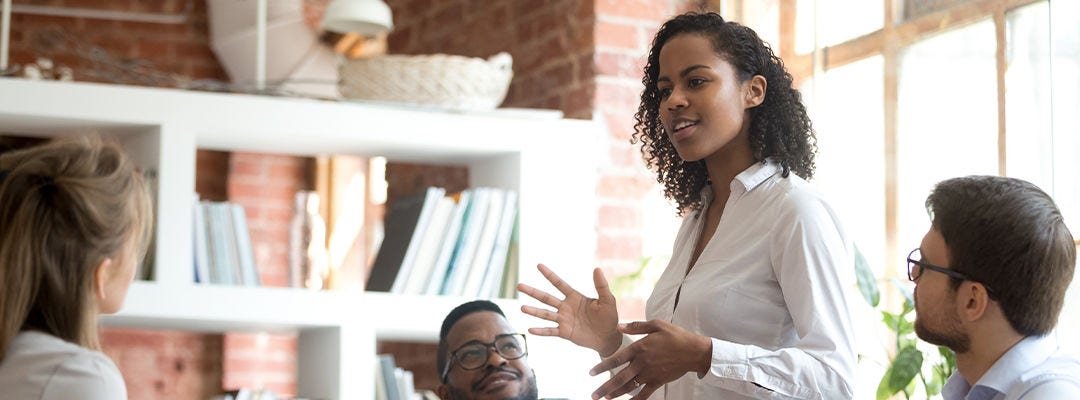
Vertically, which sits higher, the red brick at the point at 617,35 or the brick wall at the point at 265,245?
the red brick at the point at 617,35

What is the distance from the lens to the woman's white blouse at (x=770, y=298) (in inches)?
72.6

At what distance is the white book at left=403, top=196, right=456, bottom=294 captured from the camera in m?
3.44

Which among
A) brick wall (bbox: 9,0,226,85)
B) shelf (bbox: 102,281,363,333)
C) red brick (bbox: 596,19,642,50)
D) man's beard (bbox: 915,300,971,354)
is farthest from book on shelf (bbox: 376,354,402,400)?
brick wall (bbox: 9,0,226,85)

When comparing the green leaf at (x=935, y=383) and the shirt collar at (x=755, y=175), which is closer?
the shirt collar at (x=755, y=175)

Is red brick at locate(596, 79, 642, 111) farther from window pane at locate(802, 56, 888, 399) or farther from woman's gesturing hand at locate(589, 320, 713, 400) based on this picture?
woman's gesturing hand at locate(589, 320, 713, 400)

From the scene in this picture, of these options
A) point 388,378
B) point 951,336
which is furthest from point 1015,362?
point 388,378

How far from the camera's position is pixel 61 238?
5.13 feet

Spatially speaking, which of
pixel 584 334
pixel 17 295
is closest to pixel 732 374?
pixel 584 334

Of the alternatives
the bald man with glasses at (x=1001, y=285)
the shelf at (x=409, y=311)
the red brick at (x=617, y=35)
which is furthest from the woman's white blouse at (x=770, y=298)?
the red brick at (x=617, y=35)

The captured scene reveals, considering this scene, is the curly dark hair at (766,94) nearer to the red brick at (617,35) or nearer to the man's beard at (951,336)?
the man's beard at (951,336)

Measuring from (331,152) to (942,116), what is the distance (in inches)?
59.4

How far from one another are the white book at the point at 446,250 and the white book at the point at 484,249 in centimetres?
6

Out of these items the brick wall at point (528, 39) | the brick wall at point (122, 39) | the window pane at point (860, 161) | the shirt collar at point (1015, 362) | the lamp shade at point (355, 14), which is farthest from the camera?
the brick wall at point (122, 39)

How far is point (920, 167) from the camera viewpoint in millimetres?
3000
